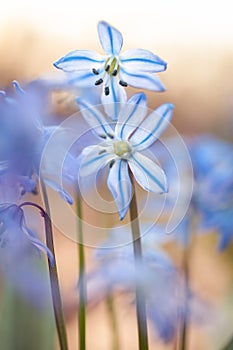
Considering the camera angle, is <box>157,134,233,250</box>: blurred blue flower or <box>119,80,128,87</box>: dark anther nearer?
<box>119,80,128,87</box>: dark anther

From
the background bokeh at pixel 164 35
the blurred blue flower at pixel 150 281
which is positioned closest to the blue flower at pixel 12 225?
the blurred blue flower at pixel 150 281

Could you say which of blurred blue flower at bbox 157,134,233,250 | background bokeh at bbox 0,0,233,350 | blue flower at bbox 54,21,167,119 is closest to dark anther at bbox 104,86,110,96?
blue flower at bbox 54,21,167,119

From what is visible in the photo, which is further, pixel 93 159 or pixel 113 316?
pixel 113 316

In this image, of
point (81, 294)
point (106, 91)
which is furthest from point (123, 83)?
point (81, 294)

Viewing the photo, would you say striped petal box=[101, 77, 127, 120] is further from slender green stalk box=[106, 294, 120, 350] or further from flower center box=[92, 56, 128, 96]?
slender green stalk box=[106, 294, 120, 350]

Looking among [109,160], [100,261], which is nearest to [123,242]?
[100,261]

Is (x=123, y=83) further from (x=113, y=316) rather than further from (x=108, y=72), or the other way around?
(x=113, y=316)
